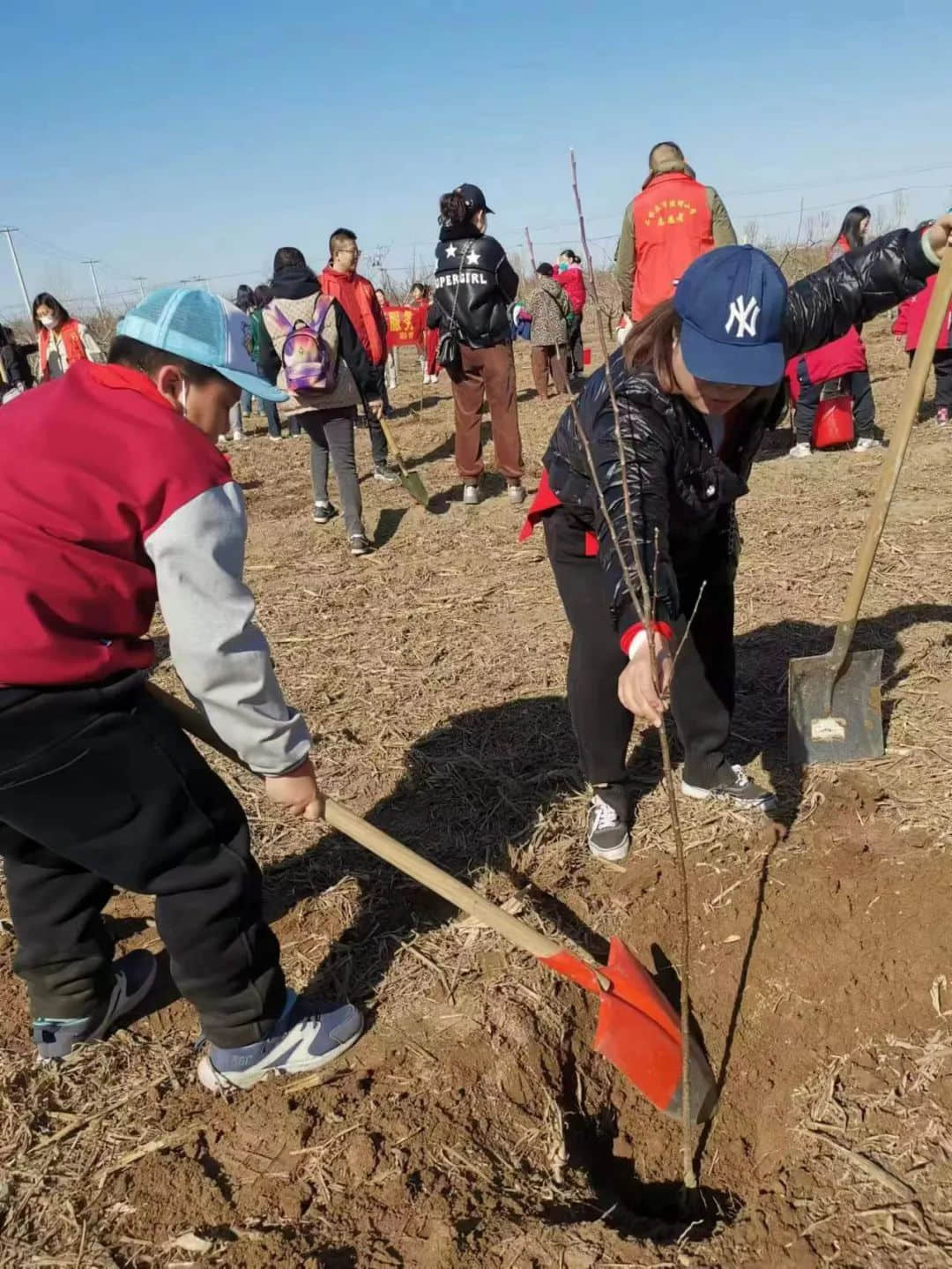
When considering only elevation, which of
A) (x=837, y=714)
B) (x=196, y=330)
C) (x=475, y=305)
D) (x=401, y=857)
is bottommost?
(x=837, y=714)

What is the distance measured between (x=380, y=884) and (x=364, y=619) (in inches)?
95.8

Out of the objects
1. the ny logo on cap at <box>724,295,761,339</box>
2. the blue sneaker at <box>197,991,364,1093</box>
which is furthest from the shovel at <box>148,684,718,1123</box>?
the ny logo on cap at <box>724,295,761,339</box>

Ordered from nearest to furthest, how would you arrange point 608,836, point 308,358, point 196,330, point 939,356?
1. point 196,330
2. point 608,836
3. point 308,358
4. point 939,356

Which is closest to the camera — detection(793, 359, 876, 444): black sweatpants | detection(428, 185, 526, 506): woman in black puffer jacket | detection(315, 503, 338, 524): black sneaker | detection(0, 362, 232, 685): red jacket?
detection(0, 362, 232, 685): red jacket

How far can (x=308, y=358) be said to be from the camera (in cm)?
554

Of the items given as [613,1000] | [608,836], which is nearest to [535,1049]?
[613,1000]

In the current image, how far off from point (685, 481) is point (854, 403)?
19.6 ft

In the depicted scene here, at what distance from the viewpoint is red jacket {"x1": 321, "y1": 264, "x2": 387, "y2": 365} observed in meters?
7.44

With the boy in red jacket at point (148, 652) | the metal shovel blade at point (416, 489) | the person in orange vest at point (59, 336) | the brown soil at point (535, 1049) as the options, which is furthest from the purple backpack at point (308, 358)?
the boy in red jacket at point (148, 652)

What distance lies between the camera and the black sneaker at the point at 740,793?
118 inches

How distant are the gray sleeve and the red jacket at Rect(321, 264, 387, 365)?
597 centimetres

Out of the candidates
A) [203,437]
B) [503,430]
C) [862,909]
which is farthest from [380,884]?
[503,430]

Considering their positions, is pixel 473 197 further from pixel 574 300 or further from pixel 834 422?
pixel 574 300

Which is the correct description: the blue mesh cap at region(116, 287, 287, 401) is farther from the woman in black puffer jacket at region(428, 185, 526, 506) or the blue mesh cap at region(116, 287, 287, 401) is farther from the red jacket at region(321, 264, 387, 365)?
the red jacket at region(321, 264, 387, 365)
